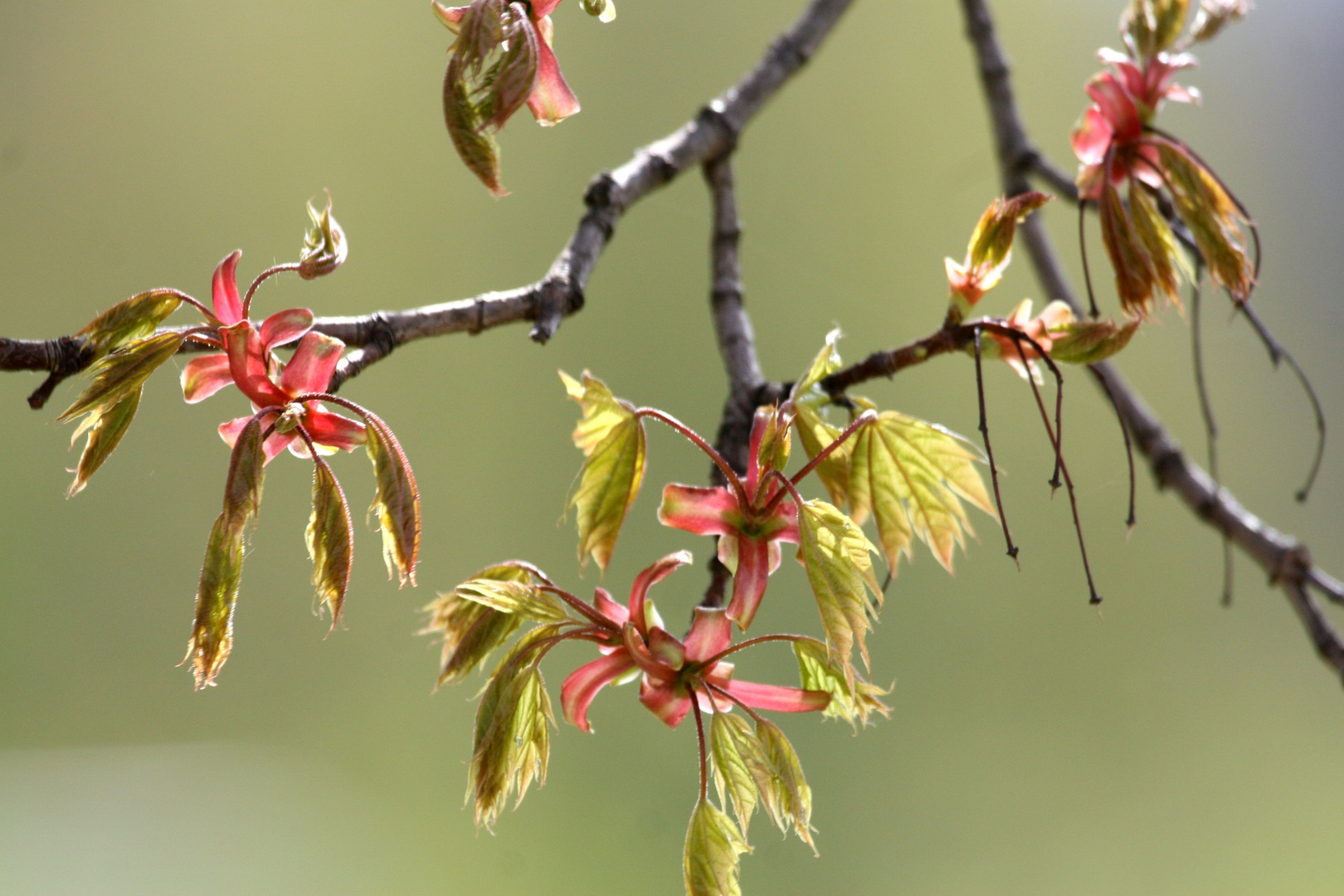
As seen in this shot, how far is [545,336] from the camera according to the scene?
0.29 metres

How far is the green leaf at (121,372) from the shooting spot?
9.9 inches

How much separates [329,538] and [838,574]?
142 millimetres

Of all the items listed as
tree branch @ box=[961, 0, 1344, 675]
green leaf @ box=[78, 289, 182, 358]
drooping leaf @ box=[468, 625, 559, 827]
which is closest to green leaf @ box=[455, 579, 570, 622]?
drooping leaf @ box=[468, 625, 559, 827]

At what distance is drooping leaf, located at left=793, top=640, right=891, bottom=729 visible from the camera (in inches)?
12.2

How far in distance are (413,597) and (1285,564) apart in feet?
3.23

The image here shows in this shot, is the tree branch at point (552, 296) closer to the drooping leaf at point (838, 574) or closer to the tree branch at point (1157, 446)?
the drooping leaf at point (838, 574)

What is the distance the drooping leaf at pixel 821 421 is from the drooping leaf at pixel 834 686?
0.20ft

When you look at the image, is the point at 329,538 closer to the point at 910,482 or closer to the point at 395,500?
the point at 395,500

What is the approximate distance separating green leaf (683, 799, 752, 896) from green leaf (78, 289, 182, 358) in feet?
0.70

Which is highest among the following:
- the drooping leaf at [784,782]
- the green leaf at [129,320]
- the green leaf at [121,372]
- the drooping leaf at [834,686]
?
the green leaf at [129,320]

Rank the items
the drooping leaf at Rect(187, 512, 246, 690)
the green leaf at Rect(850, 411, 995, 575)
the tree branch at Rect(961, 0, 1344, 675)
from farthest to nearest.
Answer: the tree branch at Rect(961, 0, 1344, 675), the green leaf at Rect(850, 411, 995, 575), the drooping leaf at Rect(187, 512, 246, 690)

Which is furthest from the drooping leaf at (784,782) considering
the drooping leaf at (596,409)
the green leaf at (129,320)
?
the green leaf at (129,320)

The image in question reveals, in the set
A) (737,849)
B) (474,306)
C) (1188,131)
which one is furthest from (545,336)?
(1188,131)

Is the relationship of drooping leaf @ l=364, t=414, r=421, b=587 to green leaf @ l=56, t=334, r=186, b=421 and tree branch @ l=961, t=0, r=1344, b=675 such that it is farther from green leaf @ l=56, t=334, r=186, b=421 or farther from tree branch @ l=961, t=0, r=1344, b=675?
tree branch @ l=961, t=0, r=1344, b=675
